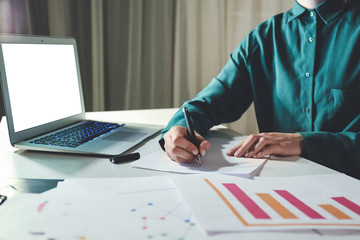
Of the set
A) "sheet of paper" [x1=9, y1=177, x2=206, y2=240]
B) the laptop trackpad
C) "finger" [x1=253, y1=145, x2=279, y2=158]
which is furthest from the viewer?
the laptop trackpad

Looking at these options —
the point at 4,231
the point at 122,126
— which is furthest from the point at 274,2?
the point at 4,231

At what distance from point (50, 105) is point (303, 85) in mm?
722

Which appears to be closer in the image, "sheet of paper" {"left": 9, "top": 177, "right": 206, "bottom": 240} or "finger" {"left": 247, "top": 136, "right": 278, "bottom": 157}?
"sheet of paper" {"left": 9, "top": 177, "right": 206, "bottom": 240}

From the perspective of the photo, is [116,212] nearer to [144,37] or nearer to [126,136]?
[126,136]

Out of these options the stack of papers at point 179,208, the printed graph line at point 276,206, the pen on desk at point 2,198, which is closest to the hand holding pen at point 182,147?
the stack of papers at point 179,208

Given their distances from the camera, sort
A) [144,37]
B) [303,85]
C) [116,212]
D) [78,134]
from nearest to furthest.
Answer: [116,212]
[78,134]
[303,85]
[144,37]

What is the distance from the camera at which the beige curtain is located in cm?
195

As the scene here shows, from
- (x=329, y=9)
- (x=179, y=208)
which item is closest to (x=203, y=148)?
(x=179, y=208)

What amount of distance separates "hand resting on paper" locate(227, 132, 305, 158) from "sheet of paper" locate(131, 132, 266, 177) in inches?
0.9

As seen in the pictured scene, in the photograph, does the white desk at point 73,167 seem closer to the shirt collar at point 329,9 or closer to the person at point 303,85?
the person at point 303,85

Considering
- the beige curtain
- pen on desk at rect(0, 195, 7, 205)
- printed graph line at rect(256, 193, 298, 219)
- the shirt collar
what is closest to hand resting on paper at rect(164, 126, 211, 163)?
printed graph line at rect(256, 193, 298, 219)

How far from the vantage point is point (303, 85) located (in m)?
1.05

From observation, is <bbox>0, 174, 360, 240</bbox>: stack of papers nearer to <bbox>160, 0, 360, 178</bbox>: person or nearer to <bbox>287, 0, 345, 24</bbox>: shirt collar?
<bbox>160, 0, 360, 178</bbox>: person

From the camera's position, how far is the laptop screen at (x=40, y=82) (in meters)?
0.84
